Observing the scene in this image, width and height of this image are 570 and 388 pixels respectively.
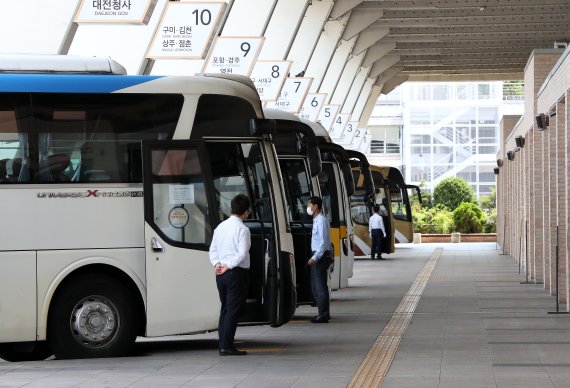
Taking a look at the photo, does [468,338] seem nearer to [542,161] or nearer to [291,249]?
[291,249]

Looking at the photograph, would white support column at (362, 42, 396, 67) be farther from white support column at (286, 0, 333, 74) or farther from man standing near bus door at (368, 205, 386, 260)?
white support column at (286, 0, 333, 74)

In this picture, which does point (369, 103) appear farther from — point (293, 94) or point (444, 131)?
point (444, 131)

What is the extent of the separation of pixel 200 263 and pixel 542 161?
12.9m

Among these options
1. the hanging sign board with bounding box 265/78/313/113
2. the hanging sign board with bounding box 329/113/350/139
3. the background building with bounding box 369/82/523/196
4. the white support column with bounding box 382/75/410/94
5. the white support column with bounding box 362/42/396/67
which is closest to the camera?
the hanging sign board with bounding box 265/78/313/113

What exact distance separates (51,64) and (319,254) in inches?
202

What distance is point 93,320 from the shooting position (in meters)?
13.4

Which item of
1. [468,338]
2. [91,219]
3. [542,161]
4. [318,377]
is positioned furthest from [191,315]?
[542,161]

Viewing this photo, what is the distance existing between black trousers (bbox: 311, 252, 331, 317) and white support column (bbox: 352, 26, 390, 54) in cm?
2947

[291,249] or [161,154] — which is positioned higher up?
[161,154]

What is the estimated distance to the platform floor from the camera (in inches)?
444

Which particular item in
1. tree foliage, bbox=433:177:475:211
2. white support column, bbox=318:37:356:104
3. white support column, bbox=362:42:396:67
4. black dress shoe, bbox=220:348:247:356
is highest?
white support column, bbox=362:42:396:67

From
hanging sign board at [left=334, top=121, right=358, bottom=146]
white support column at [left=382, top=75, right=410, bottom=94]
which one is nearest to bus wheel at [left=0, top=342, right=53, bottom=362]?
hanging sign board at [left=334, top=121, right=358, bottom=146]

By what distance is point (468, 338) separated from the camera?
15070 millimetres

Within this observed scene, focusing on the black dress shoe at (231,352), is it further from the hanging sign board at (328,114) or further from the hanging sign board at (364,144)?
the hanging sign board at (364,144)
